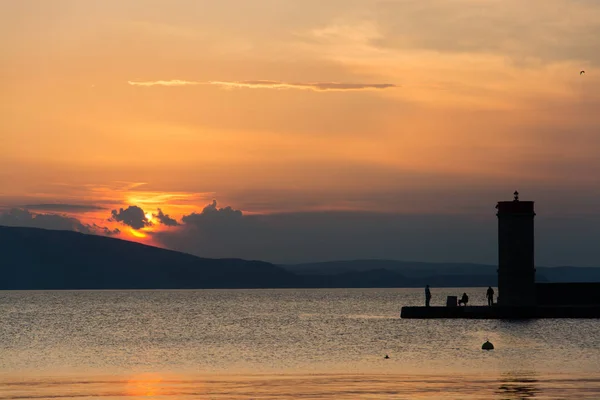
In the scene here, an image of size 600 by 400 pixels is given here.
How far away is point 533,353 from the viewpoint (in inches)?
2485

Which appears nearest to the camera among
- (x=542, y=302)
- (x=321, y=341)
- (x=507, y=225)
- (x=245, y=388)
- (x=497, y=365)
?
(x=245, y=388)

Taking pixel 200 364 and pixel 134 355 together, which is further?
pixel 134 355

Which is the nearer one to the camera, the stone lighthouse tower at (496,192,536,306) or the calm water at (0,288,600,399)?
the calm water at (0,288,600,399)

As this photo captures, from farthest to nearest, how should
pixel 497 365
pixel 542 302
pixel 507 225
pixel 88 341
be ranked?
pixel 542 302, pixel 507 225, pixel 88 341, pixel 497 365

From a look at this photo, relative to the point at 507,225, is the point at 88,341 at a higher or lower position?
lower

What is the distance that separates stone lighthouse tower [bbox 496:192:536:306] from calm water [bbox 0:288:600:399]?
11.3 ft

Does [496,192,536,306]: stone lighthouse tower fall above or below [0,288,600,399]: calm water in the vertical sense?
above

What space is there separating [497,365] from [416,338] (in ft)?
72.7

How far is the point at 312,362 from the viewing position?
57.9 meters

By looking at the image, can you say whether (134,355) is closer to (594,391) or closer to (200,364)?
(200,364)

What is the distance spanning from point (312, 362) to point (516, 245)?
37.2 metres

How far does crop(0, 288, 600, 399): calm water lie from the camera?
42688 millimetres

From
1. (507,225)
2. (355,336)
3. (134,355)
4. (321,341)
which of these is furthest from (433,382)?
(507,225)

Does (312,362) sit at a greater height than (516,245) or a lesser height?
lesser
